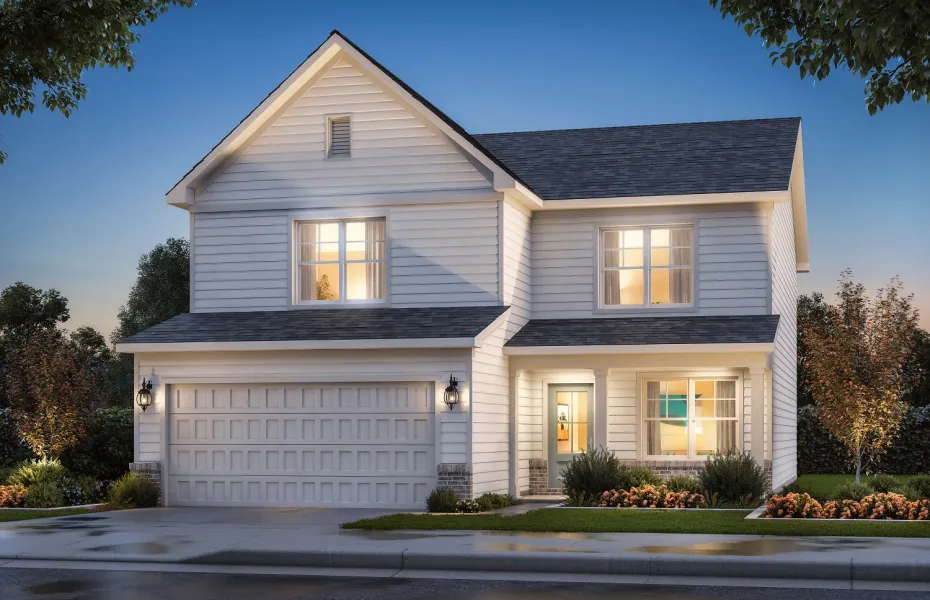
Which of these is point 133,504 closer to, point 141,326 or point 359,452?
point 359,452

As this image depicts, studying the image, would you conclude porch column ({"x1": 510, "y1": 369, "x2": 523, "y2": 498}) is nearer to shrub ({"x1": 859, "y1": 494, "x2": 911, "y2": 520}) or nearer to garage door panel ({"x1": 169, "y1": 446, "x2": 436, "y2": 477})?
garage door panel ({"x1": 169, "y1": 446, "x2": 436, "y2": 477})

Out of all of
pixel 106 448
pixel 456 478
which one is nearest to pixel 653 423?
pixel 456 478

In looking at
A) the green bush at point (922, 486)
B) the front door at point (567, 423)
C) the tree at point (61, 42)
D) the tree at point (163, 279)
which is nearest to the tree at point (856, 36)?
the tree at point (61, 42)

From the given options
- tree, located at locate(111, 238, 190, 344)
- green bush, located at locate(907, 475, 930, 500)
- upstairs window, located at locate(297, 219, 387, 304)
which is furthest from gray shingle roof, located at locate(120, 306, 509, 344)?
tree, located at locate(111, 238, 190, 344)

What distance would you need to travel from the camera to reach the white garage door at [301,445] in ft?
70.3

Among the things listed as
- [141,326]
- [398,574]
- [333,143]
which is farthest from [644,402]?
[141,326]

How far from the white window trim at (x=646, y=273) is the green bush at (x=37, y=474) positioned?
10711 mm

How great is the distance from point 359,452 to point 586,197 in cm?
668

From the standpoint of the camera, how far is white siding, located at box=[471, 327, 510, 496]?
832 inches

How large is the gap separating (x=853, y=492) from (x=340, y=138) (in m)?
11.2

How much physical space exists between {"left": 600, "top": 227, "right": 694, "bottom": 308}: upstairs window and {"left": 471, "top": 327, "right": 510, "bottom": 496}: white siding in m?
2.89

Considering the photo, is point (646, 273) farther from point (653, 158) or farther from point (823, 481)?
point (823, 481)

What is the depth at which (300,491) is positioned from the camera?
71.7ft

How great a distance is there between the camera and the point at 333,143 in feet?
76.5
